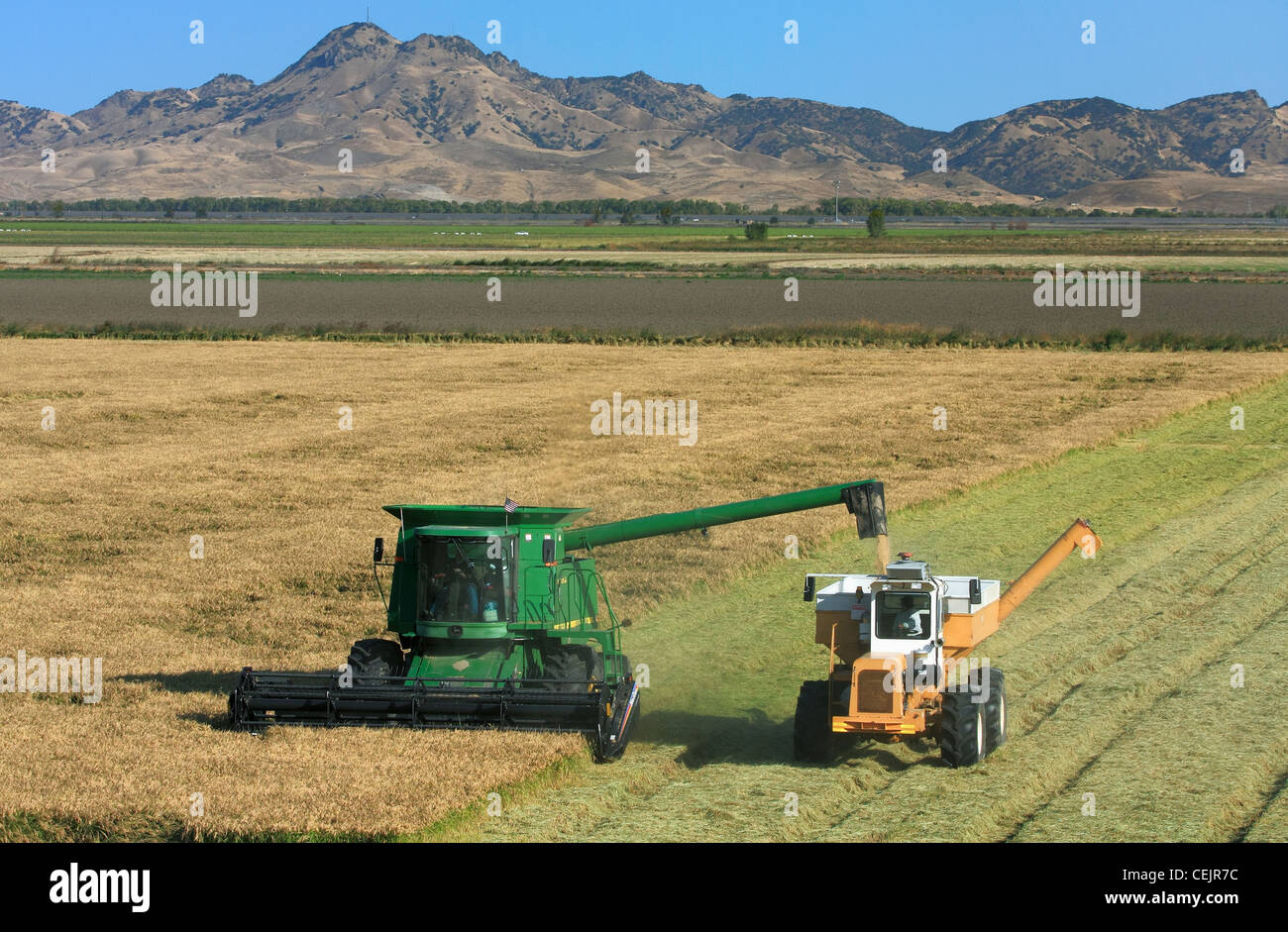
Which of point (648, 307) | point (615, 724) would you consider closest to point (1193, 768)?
point (615, 724)

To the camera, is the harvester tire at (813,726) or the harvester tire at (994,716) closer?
the harvester tire at (994,716)

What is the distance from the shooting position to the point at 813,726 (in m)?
12.5

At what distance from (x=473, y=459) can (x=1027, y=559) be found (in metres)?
12.0

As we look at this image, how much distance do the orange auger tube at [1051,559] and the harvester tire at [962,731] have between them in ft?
6.28

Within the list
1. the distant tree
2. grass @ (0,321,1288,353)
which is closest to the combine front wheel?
grass @ (0,321,1288,353)

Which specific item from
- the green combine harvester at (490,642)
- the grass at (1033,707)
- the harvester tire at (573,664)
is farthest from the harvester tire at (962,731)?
the harvester tire at (573,664)

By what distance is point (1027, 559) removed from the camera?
805 inches

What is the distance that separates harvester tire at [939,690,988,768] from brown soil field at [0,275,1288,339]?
137 feet

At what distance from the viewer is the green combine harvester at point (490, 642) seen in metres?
12.8

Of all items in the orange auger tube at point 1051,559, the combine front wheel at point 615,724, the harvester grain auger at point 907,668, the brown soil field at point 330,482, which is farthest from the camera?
the orange auger tube at point 1051,559

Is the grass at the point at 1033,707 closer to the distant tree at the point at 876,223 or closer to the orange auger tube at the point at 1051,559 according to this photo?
the orange auger tube at the point at 1051,559

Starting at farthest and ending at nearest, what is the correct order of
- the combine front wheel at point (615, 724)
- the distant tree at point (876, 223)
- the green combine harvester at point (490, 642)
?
the distant tree at point (876, 223), the green combine harvester at point (490, 642), the combine front wheel at point (615, 724)
